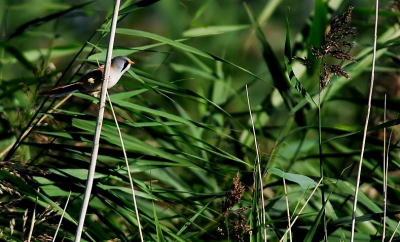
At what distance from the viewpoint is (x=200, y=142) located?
1.97m

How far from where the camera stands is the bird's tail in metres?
1.77

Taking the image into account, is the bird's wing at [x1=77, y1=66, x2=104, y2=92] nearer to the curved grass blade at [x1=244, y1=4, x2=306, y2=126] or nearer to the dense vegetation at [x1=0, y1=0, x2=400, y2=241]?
the dense vegetation at [x1=0, y1=0, x2=400, y2=241]

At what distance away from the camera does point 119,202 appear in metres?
1.76

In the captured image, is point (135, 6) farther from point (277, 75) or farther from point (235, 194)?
point (277, 75)

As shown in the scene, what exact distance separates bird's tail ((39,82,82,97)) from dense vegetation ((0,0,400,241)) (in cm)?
5

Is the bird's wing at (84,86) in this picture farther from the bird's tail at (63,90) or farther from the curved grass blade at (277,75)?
the curved grass blade at (277,75)

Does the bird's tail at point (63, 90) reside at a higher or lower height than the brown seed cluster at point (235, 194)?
higher

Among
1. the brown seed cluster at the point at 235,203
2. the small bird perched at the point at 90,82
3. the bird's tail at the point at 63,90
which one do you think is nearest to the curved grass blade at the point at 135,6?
the small bird perched at the point at 90,82

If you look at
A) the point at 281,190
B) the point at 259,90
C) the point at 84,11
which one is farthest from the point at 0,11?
the point at 259,90

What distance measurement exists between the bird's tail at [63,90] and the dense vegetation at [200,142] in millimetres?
48

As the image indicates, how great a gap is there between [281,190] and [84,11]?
1232 mm

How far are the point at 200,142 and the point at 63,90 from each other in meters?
0.50

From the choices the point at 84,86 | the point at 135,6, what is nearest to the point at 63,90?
the point at 84,86

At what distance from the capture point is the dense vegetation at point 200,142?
5.38 ft
